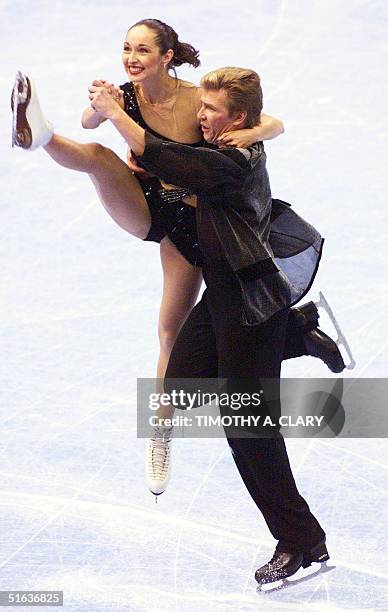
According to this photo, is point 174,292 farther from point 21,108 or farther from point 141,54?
point 21,108

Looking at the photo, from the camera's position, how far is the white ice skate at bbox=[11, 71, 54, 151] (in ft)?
12.5

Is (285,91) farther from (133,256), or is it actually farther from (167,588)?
(167,588)

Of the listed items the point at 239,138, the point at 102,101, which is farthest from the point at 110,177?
the point at 239,138

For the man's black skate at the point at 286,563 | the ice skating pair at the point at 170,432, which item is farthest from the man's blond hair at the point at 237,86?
the man's black skate at the point at 286,563

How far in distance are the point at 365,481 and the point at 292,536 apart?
0.60 meters

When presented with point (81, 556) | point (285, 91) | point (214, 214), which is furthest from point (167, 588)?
point (285, 91)

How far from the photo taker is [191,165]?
384cm

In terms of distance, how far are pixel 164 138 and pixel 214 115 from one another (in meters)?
0.32

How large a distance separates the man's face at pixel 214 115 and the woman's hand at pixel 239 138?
0.03 metres

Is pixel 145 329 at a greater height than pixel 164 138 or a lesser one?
lesser

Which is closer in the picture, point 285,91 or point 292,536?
point 292,536

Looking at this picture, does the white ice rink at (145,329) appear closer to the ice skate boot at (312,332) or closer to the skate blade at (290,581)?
the skate blade at (290,581)

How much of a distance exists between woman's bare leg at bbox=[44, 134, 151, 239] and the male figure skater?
8.1 inches

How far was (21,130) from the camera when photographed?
12.6ft
